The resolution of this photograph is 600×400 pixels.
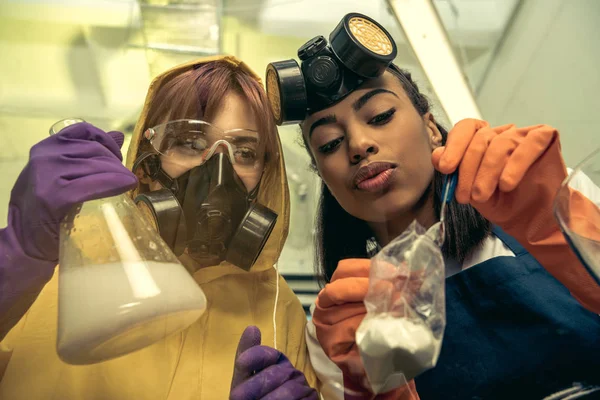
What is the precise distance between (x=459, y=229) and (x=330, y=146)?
1.34 feet

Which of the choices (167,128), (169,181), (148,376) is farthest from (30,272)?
(167,128)

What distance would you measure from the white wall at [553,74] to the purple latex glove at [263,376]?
1481 mm

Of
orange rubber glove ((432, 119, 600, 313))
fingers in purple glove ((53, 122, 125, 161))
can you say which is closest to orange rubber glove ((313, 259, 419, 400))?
orange rubber glove ((432, 119, 600, 313))

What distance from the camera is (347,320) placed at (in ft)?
3.01

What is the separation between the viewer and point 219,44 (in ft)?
7.66

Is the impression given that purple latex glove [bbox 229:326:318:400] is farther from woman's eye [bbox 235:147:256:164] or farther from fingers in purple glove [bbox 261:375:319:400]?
woman's eye [bbox 235:147:256:164]

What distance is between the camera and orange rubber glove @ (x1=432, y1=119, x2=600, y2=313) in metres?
0.92

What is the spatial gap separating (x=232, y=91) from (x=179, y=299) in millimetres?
770

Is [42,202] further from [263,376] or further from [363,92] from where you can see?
[363,92]

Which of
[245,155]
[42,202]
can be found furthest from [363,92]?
[42,202]

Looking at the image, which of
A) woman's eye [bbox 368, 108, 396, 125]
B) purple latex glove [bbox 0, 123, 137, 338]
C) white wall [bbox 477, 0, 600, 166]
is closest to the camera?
purple latex glove [bbox 0, 123, 137, 338]

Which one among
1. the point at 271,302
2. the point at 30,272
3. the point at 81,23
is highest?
the point at 30,272

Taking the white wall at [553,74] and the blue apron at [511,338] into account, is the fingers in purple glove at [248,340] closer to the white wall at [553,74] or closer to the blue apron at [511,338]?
the blue apron at [511,338]

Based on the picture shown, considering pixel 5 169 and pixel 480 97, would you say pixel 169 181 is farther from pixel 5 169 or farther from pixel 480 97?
→ pixel 480 97
